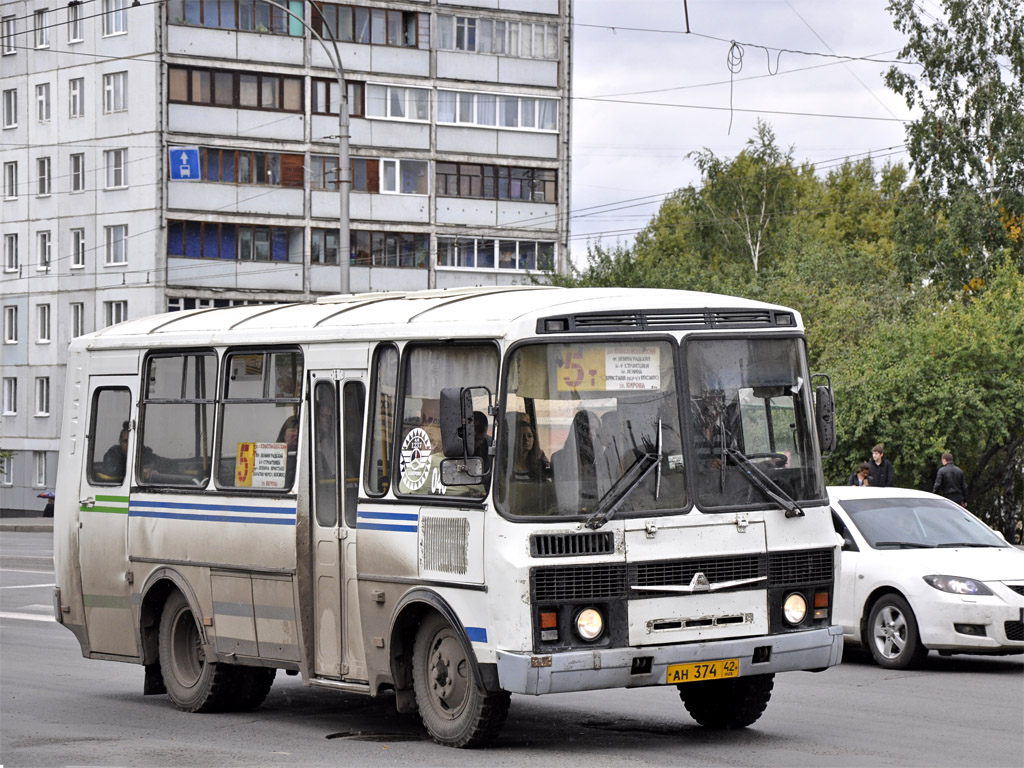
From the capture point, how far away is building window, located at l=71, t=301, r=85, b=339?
2504 inches

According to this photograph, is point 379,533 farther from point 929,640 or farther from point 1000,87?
point 1000,87

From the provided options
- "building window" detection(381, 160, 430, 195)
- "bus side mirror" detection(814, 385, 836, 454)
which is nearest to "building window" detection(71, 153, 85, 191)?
"building window" detection(381, 160, 430, 195)

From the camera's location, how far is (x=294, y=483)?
1134cm

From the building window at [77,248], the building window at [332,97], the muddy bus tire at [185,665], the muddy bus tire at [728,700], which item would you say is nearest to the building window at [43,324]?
the building window at [77,248]

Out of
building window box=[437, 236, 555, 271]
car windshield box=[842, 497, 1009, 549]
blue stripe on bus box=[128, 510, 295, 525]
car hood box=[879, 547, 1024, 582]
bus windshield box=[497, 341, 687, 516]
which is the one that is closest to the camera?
bus windshield box=[497, 341, 687, 516]

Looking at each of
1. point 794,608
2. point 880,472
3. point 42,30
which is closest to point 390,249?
point 42,30

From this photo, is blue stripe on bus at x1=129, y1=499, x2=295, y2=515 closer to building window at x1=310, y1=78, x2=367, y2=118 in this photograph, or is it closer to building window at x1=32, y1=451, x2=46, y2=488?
building window at x1=310, y1=78, x2=367, y2=118

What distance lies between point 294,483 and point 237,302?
5169 centimetres

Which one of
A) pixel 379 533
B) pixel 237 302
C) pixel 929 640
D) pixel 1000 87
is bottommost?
pixel 929 640

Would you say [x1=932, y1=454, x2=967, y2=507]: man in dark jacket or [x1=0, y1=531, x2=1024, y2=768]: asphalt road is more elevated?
[x1=932, y1=454, x2=967, y2=507]: man in dark jacket

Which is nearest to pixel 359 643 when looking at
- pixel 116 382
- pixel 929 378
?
pixel 116 382

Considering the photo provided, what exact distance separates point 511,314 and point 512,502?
43.8 inches

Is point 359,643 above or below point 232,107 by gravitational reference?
below

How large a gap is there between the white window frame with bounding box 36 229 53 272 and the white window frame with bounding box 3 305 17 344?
2.65 meters
